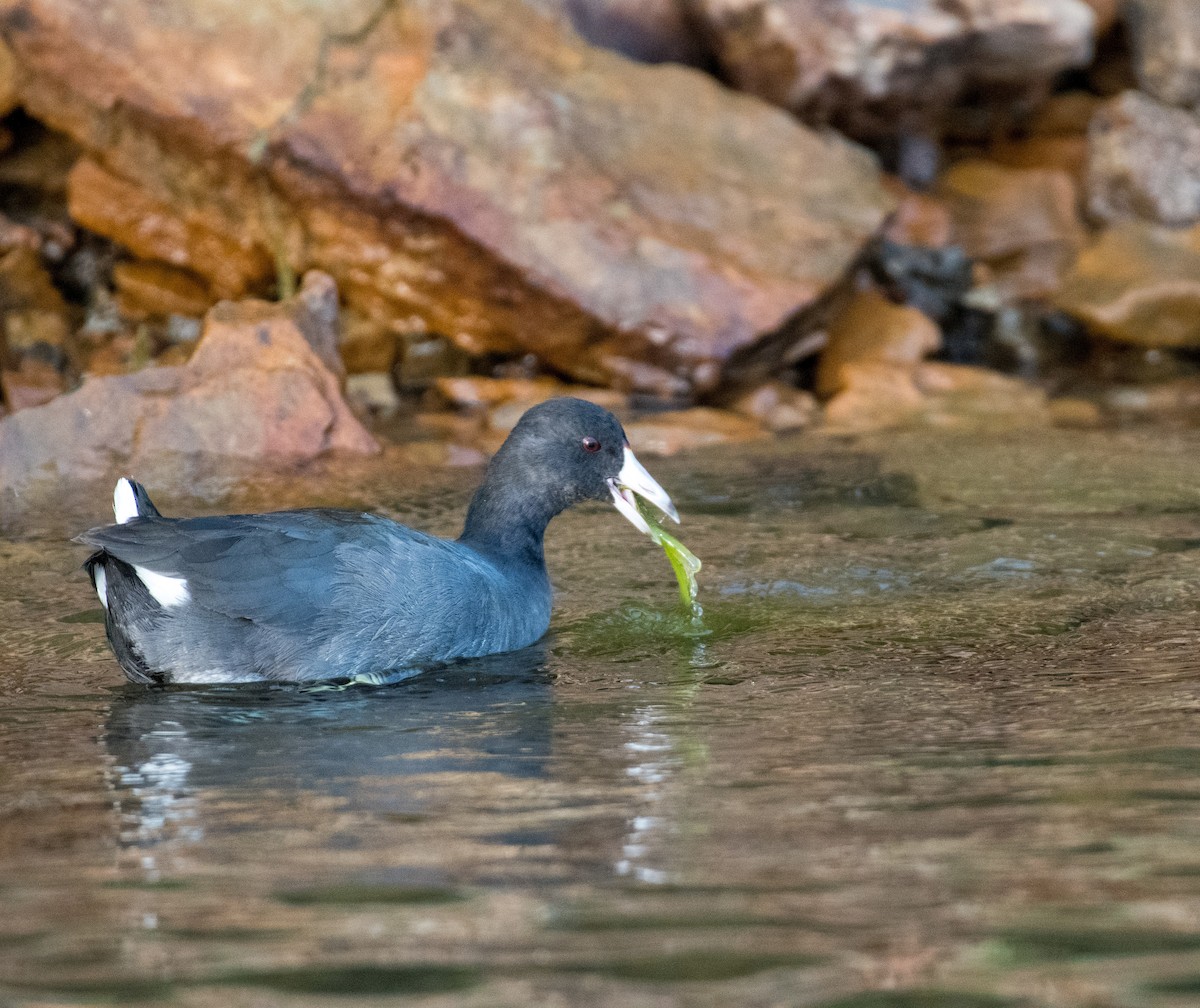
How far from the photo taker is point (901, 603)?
14.0 feet

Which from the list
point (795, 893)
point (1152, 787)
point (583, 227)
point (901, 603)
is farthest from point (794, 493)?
point (795, 893)

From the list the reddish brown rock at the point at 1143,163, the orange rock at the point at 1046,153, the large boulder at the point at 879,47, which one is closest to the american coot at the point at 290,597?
the large boulder at the point at 879,47

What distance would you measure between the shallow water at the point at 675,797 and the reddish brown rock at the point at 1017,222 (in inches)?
154

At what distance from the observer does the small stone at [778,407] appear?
7004 mm

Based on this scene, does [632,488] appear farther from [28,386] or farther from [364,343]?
[28,386]

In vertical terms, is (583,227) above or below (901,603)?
above

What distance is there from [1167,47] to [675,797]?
7.57 metres

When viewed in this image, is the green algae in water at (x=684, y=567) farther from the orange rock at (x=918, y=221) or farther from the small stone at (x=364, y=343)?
the orange rock at (x=918, y=221)

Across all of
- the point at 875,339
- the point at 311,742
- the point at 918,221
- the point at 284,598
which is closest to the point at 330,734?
the point at 311,742

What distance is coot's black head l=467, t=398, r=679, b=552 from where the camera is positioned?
429cm

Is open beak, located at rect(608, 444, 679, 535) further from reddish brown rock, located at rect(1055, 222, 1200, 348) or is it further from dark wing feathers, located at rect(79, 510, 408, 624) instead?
reddish brown rock, located at rect(1055, 222, 1200, 348)

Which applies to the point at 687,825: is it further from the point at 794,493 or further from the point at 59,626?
the point at 794,493

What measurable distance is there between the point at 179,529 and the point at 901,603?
1839 mm

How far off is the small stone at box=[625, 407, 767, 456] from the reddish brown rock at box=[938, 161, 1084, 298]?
8.22ft
